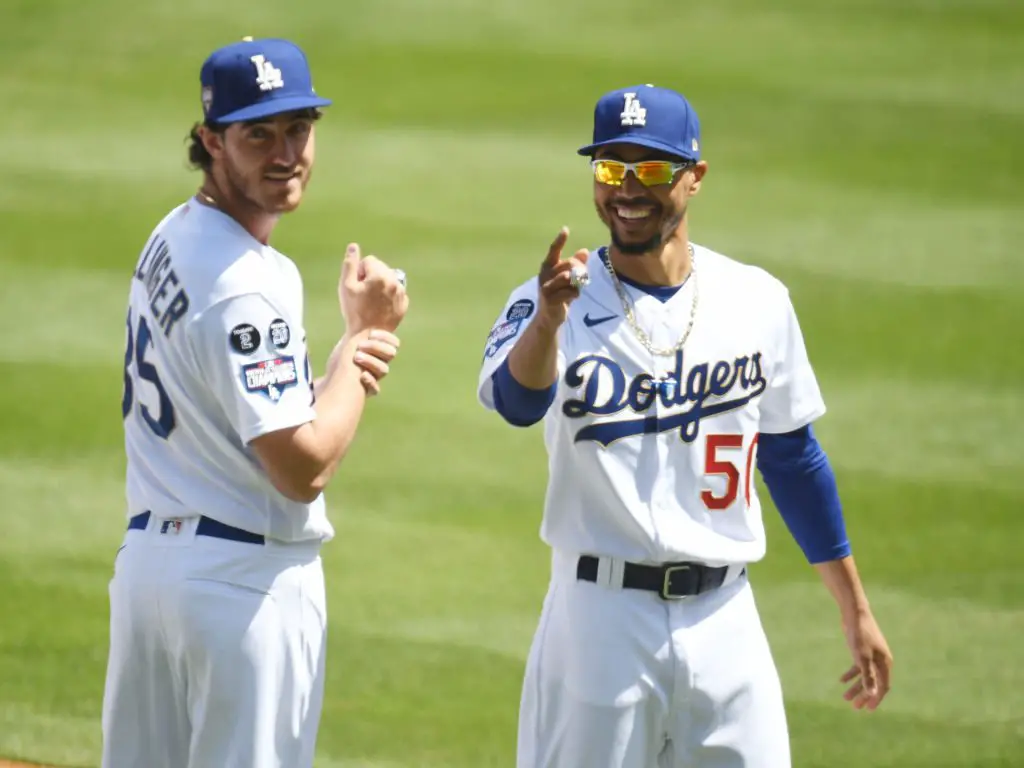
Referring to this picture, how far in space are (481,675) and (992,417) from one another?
3.59 meters

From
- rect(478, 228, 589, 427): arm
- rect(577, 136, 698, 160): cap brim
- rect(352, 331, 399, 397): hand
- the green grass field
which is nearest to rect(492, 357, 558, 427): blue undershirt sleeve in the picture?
rect(478, 228, 589, 427): arm

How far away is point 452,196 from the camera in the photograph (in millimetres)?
10758

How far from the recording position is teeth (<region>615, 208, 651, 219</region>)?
3.88 metres

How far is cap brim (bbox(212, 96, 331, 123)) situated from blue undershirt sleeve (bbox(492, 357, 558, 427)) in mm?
724

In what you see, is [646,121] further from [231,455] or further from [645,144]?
[231,455]

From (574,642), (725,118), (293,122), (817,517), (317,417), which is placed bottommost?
(574,642)

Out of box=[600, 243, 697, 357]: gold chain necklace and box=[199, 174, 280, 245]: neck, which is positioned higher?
box=[199, 174, 280, 245]: neck

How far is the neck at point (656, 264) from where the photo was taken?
3982 millimetres

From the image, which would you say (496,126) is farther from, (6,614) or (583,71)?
(6,614)

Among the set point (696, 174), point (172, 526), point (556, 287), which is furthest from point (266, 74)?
point (696, 174)

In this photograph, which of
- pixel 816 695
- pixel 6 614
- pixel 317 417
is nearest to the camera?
pixel 317 417

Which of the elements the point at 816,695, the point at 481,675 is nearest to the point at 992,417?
the point at 816,695

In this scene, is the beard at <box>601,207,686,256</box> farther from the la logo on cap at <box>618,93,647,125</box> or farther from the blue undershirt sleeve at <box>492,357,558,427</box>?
the blue undershirt sleeve at <box>492,357,558,427</box>

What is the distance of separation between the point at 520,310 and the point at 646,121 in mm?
538
